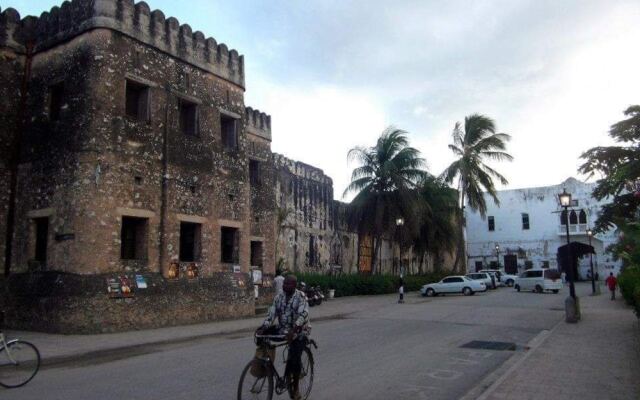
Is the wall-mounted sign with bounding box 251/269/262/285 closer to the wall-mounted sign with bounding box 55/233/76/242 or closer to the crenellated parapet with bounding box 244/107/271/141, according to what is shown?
the crenellated parapet with bounding box 244/107/271/141

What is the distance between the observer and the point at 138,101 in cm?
1717

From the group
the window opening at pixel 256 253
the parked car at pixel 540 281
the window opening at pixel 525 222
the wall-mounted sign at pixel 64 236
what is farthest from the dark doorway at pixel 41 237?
the window opening at pixel 525 222

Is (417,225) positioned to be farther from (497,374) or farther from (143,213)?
(497,374)

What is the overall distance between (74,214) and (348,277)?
1993 centimetres

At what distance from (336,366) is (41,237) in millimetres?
11105

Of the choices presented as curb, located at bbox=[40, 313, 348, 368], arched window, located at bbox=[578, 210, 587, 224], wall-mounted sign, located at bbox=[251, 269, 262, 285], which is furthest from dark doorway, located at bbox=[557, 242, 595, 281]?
curb, located at bbox=[40, 313, 348, 368]

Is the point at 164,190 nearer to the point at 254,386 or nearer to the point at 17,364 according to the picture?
the point at 17,364

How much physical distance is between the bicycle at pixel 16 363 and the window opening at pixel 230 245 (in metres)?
11.2

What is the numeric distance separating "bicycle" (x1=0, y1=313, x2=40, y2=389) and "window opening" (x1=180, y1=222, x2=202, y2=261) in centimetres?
940

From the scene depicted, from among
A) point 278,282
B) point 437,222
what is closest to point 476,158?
point 437,222

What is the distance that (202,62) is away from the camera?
19031 millimetres

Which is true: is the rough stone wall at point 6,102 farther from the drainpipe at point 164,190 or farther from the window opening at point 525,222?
the window opening at point 525,222

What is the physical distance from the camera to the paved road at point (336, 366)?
24.9 feet

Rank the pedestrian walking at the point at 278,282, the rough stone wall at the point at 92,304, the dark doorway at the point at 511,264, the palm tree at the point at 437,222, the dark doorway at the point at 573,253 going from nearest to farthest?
the rough stone wall at the point at 92,304 → the pedestrian walking at the point at 278,282 → the palm tree at the point at 437,222 → the dark doorway at the point at 573,253 → the dark doorway at the point at 511,264
